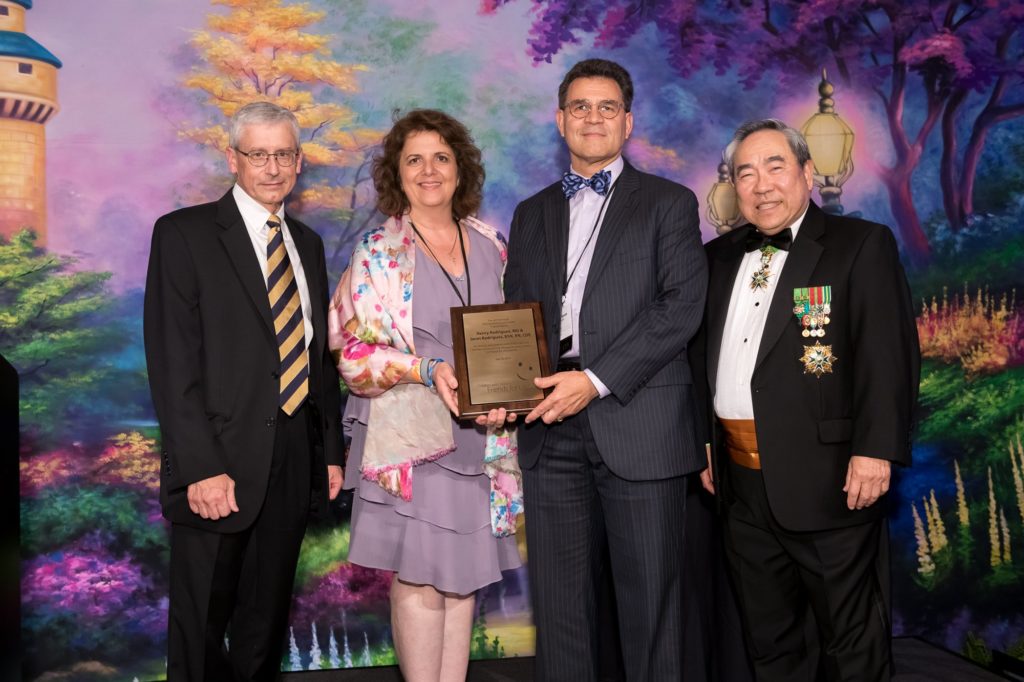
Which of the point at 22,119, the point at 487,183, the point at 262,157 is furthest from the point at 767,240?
the point at 22,119

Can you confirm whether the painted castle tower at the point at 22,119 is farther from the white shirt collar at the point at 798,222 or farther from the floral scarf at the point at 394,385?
the white shirt collar at the point at 798,222

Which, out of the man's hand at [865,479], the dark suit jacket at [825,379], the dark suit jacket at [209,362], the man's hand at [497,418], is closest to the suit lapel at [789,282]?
the dark suit jacket at [825,379]

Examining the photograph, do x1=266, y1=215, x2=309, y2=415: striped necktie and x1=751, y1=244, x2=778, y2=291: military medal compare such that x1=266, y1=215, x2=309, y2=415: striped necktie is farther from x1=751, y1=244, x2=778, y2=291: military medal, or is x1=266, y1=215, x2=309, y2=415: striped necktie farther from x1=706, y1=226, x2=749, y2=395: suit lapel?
x1=751, y1=244, x2=778, y2=291: military medal

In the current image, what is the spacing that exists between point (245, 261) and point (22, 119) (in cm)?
188

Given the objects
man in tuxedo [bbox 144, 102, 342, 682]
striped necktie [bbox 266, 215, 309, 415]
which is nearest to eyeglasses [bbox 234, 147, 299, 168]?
man in tuxedo [bbox 144, 102, 342, 682]

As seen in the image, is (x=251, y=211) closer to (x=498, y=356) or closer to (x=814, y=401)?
(x=498, y=356)

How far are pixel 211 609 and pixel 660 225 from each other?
1.75 metres

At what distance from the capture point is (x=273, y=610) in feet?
9.53

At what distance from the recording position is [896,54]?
4.37 metres

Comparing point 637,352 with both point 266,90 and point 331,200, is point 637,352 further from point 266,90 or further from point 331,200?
point 266,90

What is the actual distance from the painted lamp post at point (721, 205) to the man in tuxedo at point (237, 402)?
2128mm

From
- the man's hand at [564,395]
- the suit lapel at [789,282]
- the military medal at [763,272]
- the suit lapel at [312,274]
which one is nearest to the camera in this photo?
the man's hand at [564,395]

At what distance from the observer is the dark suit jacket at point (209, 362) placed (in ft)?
8.73

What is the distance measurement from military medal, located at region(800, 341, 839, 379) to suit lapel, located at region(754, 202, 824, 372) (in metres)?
0.10
